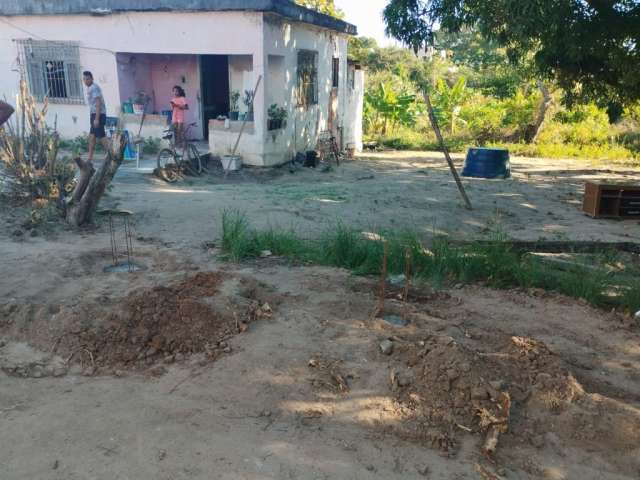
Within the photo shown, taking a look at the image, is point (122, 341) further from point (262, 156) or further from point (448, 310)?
point (262, 156)

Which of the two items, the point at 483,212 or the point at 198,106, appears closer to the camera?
the point at 483,212

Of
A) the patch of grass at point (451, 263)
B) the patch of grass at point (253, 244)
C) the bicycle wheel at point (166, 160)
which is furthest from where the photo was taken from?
the bicycle wheel at point (166, 160)

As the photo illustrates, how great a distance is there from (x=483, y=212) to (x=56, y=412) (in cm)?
771

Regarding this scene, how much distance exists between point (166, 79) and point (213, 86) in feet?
4.00

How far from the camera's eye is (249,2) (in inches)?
456

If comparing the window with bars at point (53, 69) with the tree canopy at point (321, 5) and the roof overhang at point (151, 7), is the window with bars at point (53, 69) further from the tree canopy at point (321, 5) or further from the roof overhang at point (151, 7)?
the tree canopy at point (321, 5)

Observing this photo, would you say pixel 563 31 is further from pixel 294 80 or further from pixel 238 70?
pixel 238 70

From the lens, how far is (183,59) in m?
14.3

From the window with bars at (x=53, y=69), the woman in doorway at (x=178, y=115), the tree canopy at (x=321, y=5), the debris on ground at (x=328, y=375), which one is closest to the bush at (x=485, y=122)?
the tree canopy at (x=321, y=5)

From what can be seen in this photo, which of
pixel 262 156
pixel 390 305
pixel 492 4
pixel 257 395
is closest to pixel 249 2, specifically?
pixel 262 156

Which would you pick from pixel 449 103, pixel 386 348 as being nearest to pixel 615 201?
pixel 386 348

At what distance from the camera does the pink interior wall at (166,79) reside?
14.3 meters

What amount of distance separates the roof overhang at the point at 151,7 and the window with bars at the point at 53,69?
745 millimetres

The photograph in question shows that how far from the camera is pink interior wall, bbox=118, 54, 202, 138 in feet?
46.8
